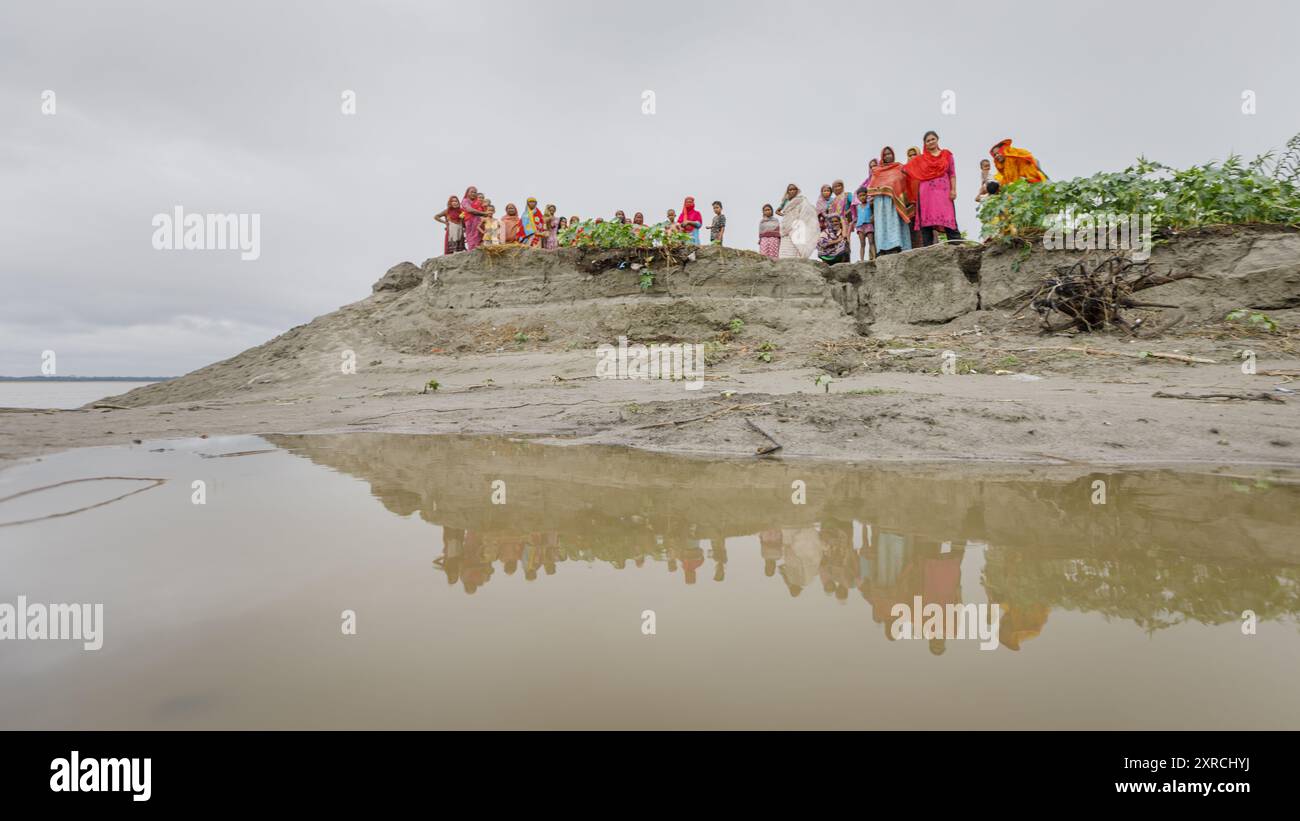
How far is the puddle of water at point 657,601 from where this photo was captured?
104cm

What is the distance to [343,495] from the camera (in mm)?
2615

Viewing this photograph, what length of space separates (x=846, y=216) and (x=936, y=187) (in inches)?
69.1

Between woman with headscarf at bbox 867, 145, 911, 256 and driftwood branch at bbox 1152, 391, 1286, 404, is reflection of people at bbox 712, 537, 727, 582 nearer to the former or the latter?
driftwood branch at bbox 1152, 391, 1286, 404

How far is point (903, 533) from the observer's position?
2.05 metres

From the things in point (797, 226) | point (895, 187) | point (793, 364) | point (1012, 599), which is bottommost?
point (1012, 599)

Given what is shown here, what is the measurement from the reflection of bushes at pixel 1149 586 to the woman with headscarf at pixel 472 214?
1233 cm

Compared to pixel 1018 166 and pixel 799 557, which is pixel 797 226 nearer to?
pixel 1018 166

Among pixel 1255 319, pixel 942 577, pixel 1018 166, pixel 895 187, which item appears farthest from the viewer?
pixel 895 187

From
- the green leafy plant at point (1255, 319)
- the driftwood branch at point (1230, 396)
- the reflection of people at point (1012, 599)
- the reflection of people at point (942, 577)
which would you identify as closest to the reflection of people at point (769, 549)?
the reflection of people at point (942, 577)

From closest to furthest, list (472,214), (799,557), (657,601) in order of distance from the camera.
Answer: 1. (657,601)
2. (799,557)
3. (472,214)

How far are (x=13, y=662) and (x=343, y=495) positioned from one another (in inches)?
57.2

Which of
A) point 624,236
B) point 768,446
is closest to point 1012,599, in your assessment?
point 768,446

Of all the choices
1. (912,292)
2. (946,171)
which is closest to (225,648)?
(912,292)

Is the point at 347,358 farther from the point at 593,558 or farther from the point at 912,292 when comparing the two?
the point at 593,558
